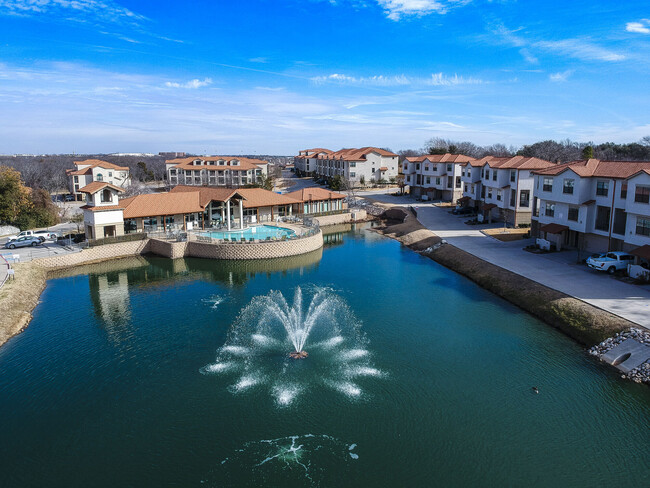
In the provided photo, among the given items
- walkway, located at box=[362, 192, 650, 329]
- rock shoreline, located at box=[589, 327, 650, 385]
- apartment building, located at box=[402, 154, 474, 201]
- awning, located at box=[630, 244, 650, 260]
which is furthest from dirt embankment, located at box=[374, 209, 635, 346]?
apartment building, located at box=[402, 154, 474, 201]

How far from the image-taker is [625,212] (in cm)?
3038

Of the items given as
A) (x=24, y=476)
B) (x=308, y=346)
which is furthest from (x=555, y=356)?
(x=24, y=476)

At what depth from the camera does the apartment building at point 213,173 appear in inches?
3562

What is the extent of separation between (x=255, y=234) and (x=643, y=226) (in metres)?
31.7

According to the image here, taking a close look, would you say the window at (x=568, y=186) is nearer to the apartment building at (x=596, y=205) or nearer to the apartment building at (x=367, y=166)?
the apartment building at (x=596, y=205)

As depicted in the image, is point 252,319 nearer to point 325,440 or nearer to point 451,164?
point 325,440

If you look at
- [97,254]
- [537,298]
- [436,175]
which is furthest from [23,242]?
[436,175]

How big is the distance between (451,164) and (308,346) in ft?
161

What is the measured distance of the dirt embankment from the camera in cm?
2228

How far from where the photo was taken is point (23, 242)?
4044 cm

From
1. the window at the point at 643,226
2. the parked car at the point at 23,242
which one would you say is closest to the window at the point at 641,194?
the window at the point at 643,226

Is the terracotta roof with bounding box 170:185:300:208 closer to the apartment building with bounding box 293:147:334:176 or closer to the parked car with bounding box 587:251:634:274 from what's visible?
the parked car with bounding box 587:251:634:274

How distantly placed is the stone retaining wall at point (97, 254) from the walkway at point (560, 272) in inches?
1128

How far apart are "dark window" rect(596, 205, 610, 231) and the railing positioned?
38008 millimetres
